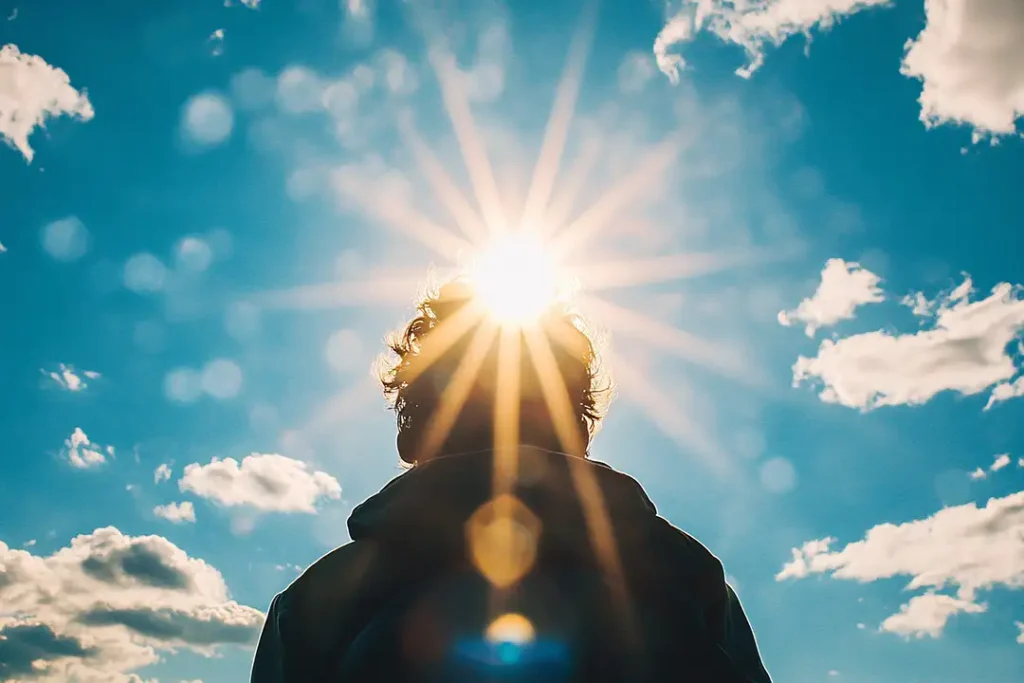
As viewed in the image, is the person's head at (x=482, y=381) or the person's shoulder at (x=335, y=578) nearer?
the person's shoulder at (x=335, y=578)

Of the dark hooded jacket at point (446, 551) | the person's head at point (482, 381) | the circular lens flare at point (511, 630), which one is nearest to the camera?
the circular lens flare at point (511, 630)

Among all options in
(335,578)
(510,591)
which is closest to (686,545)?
(510,591)

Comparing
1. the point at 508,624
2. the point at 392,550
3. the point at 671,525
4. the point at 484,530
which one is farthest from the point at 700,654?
the point at 392,550

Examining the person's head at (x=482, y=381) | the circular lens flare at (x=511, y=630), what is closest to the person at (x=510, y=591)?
the circular lens flare at (x=511, y=630)

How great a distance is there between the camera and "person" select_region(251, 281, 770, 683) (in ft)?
8.03

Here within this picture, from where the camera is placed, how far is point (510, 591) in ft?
8.50

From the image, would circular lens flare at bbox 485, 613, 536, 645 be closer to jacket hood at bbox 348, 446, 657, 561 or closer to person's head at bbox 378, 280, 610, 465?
jacket hood at bbox 348, 446, 657, 561

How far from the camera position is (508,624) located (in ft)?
8.08

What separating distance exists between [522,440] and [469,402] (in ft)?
1.05

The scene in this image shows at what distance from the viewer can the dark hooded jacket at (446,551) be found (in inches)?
105

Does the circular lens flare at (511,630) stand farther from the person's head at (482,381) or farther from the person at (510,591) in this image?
the person's head at (482,381)

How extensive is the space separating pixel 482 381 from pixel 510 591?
4.29 ft

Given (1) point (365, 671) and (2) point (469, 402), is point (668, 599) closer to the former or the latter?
(1) point (365, 671)

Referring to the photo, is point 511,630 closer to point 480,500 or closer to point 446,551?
point 446,551
